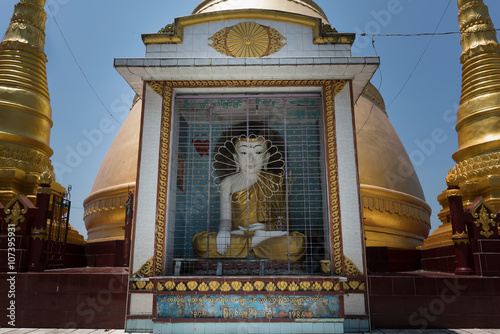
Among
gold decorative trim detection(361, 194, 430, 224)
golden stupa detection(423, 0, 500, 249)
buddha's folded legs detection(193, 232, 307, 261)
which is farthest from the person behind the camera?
gold decorative trim detection(361, 194, 430, 224)

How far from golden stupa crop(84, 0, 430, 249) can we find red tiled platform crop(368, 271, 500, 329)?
134 inches

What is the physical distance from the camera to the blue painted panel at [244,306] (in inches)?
225

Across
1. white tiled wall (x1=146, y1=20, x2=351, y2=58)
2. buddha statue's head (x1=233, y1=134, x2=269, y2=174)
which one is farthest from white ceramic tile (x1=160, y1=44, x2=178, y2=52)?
buddha statue's head (x1=233, y1=134, x2=269, y2=174)

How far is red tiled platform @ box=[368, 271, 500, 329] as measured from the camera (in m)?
5.99

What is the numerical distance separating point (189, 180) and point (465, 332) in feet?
16.8

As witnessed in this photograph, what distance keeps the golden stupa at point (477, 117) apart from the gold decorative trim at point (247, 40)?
4966 millimetres

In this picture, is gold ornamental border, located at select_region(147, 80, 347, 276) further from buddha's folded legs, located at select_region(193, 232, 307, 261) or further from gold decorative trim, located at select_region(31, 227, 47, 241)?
gold decorative trim, located at select_region(31, 227, 47, 241)

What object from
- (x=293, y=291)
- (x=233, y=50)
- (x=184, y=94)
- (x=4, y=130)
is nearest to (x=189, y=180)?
(x=184, y=94)

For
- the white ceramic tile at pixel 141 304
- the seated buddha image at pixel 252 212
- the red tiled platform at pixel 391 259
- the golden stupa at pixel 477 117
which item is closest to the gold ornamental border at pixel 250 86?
the white ceramic tile at pixel 141 304

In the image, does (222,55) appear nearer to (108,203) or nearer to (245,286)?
(245,286)

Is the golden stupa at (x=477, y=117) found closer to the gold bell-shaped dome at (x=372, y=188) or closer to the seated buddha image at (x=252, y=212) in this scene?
the gold bell-shaped dome at (x=372, y=188)

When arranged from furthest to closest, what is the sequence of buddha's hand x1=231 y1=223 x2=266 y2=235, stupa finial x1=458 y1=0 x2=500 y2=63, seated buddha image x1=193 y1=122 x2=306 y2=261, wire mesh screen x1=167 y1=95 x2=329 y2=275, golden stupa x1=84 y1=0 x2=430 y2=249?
stupa finial x1=458 y1=0 x2=500 y2=63 < golden stupa x1=84 y1=0 x2=430 y2=249 < buddha's hand x1=231 y1=223 x2=266 y2=235 < seated buddha image x1=193 y1=122 x2=306 y2=261 < wire mesh screen x1=167 y1=95 x2=329 y2=275

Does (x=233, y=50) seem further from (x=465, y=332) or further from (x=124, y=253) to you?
(x=465, y=332)

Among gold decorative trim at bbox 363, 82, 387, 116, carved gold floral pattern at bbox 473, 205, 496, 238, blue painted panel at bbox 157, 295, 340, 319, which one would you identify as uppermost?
gold decorative trim at bbox 363, 82, 387, 116
